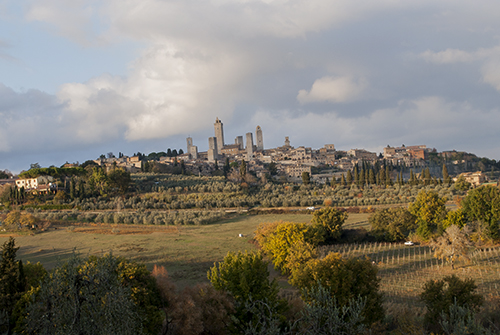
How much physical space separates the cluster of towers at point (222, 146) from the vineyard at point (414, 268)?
93.6 metres

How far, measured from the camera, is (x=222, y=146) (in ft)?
469

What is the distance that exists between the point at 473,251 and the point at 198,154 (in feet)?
386

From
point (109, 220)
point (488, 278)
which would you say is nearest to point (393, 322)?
point (488, 278)

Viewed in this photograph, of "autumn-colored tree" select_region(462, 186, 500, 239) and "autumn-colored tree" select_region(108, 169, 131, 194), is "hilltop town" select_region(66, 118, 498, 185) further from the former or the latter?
"autumn-colored tree" select_region(462, 186, 500, 239)

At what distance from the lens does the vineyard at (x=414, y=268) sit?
18484 millimetres

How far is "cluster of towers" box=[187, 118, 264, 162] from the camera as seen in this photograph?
12597cm

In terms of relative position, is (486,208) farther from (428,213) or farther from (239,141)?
(239,141)

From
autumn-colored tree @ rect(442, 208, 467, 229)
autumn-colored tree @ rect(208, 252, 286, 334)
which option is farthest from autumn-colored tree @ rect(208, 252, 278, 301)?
autumn-colored tree @ rect(442, 208, 467, 229)

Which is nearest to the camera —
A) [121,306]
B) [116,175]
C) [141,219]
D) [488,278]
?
[121,306]

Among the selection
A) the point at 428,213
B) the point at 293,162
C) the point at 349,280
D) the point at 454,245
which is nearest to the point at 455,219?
the point at 428,213

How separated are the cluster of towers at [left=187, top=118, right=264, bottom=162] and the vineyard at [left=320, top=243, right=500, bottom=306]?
307ft

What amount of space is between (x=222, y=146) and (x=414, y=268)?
12303 centimetres

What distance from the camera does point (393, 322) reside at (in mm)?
13992

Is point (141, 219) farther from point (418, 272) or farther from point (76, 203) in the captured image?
point (418, 272)
